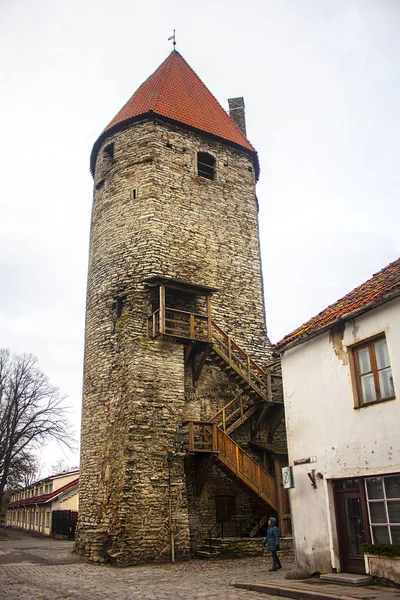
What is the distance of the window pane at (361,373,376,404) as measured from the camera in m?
9.33

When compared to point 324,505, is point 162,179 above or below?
above

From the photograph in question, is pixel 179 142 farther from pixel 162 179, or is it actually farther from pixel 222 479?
pixel 222 479

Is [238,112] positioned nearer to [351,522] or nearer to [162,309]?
[162,309]

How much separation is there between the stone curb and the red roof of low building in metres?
4.66

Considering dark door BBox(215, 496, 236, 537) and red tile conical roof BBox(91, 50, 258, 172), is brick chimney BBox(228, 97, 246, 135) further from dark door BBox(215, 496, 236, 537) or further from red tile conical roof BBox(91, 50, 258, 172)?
dark door BBox(215, 496, 236, 537)

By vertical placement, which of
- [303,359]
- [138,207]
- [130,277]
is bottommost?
[303,359]

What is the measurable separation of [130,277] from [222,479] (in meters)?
7.16

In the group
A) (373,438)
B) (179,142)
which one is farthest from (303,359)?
(179,142)

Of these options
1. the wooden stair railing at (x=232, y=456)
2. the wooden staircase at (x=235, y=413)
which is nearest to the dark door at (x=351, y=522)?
the wooden stair railing at (x=232, y=456)

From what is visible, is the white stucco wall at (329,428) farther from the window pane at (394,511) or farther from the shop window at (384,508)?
the window pane at (394,511)

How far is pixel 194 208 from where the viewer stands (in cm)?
1952

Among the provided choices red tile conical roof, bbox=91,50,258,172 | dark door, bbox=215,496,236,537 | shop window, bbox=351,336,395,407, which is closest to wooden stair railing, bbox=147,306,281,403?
dark door, bbox=215,496,236,537

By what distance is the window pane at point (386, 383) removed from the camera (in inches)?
353

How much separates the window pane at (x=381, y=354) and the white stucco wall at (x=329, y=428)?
0.24 metres
